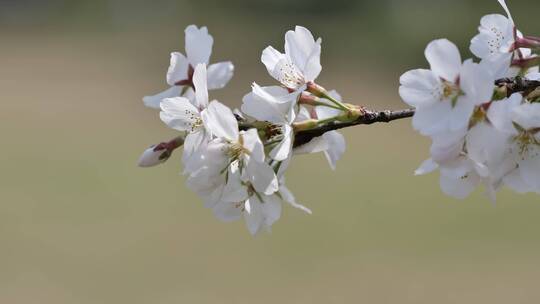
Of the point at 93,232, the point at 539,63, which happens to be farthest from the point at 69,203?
the point at 539,63

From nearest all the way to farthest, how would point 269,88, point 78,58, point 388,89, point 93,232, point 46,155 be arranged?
point 269,88 → point 93,232 → point 46,155 → point 388,89 → point 78,58

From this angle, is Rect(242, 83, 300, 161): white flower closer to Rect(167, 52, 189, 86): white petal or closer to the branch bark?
the branch bark

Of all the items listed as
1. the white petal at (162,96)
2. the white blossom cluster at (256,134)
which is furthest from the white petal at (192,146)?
the white petal at (162,96)

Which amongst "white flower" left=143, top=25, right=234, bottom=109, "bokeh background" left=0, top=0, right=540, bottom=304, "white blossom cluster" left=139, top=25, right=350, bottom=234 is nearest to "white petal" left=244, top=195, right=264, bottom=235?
"white blossom cluster" left=139, top=25, right=350, bottom=234

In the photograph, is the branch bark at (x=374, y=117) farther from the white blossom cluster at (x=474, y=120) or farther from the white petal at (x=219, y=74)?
the white petal at (x=219, y=74)

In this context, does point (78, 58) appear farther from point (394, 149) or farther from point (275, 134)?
Answer: point (275, 134)

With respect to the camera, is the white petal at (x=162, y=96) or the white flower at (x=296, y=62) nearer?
the white flower at (x=296, y=62)

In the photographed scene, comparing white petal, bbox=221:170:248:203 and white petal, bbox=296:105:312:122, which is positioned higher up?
white petal, bbox=296:105:312:122
